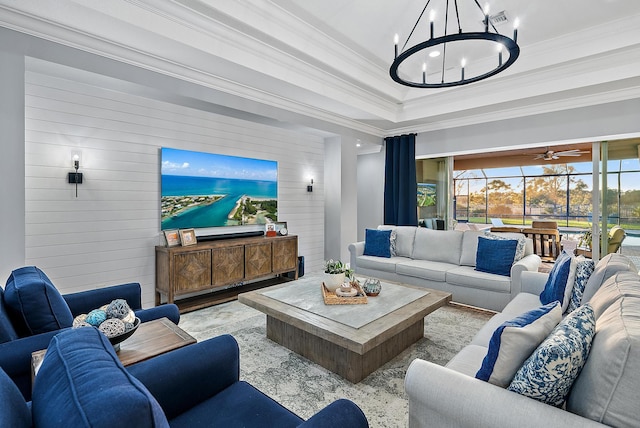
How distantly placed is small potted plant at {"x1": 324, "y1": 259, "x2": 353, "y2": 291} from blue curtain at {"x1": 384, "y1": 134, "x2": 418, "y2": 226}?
3216 millimetres

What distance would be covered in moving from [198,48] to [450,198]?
16.4 ft

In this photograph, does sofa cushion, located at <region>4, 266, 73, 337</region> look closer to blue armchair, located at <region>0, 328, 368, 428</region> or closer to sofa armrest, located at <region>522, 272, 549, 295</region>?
blue armchair, located at <region>0, 328, 368, 428</region>

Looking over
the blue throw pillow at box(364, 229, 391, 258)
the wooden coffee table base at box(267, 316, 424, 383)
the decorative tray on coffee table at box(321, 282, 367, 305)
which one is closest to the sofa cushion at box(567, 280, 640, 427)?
the wooden coffee table base at box(267, 316, 424, 383)

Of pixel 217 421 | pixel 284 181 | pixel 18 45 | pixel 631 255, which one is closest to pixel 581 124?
pixel 631 255

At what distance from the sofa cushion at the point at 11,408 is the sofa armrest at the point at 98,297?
163 cm

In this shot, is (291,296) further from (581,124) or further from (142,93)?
(581,124)

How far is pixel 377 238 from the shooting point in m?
4.89

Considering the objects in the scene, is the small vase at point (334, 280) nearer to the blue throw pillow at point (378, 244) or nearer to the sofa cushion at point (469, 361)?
the sofa cushion at point (469, 361)

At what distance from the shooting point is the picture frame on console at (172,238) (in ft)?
12.6

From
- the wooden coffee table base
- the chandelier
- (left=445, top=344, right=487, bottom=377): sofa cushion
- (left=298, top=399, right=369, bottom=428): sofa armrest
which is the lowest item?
the wooden coffee table base

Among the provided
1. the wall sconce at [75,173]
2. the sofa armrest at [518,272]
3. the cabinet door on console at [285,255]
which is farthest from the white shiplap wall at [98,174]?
the sofa armrest at [518,272]

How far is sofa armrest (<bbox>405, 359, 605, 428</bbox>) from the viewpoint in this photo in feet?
3.66

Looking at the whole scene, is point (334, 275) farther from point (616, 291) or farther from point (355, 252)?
point (355, 252)

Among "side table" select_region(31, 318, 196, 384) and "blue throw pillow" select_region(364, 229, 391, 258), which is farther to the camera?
"blue throw pillow" select_region(364, 229, 391, 258)
